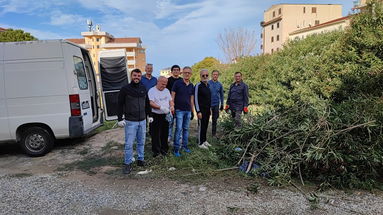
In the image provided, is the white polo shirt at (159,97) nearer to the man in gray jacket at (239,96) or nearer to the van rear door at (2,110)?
the man in gray jacket at (239,96)

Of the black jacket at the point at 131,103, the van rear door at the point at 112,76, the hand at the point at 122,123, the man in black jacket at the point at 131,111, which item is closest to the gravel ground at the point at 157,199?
the man in black jacket at the point at 131,111

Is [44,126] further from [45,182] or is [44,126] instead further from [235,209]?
[235,209]

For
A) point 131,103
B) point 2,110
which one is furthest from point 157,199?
point 2,110

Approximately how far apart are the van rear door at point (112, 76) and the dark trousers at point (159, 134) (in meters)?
4.43

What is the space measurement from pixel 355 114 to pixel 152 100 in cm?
344

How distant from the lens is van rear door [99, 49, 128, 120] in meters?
9.48

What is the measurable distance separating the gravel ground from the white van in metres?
1.58

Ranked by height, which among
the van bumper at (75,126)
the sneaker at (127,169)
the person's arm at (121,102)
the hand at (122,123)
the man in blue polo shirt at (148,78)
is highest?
the man in blue polo shirt at (148,78)

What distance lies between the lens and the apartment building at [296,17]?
166 feet

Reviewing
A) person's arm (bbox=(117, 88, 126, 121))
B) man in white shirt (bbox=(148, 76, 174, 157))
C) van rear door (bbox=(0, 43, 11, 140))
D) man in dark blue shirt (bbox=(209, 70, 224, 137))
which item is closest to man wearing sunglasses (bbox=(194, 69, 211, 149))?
man in white shirt (bbox=(148, 76, 174, 157))

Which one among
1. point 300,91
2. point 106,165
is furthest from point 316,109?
point 300,91

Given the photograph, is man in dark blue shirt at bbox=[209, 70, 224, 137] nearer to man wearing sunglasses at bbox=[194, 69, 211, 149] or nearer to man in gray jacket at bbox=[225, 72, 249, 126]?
man in gray jacket at bbox=[225, 72, 249, 126]

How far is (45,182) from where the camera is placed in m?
4.37

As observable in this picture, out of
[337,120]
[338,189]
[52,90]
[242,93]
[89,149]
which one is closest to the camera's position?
[338,189]
